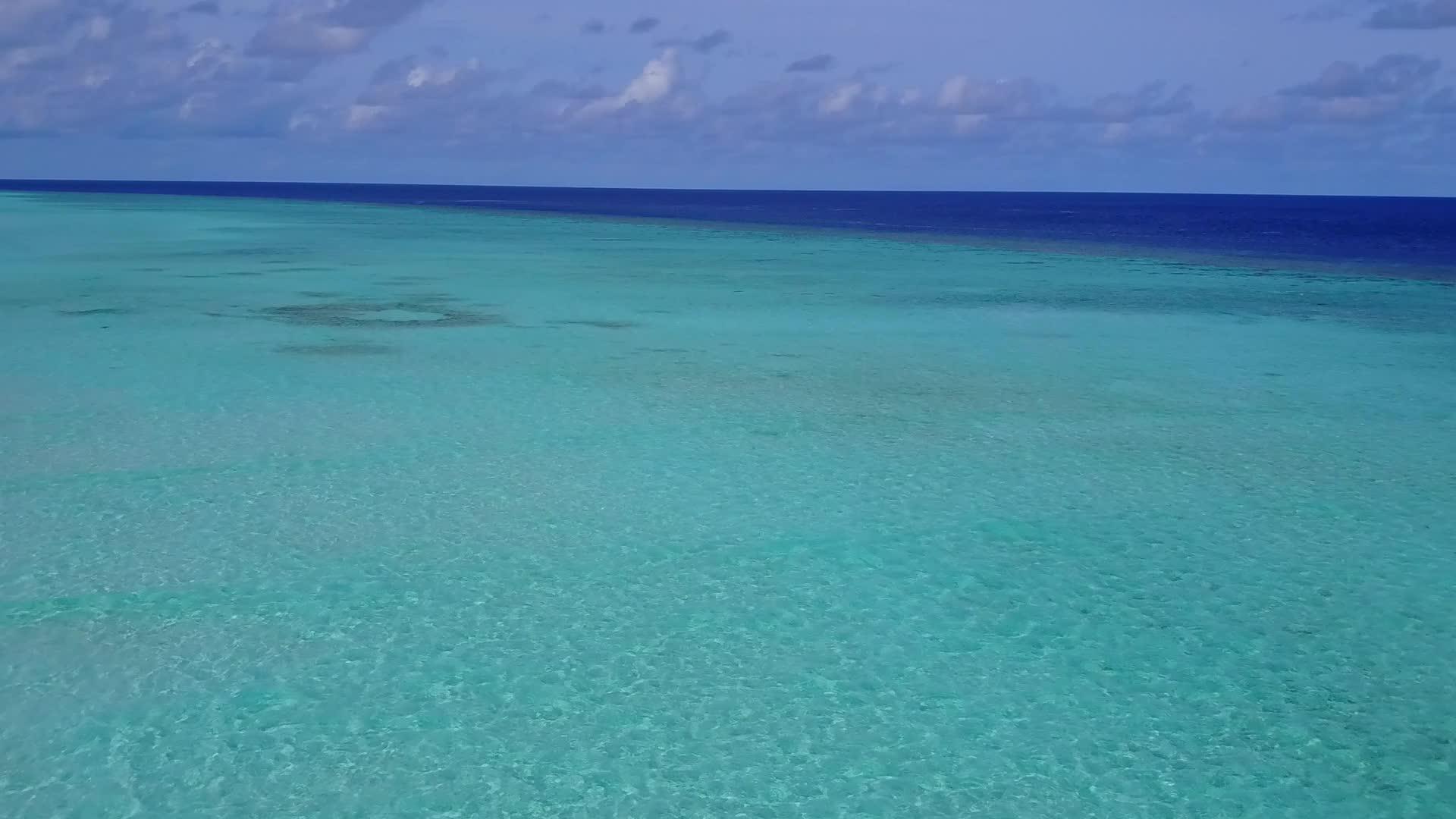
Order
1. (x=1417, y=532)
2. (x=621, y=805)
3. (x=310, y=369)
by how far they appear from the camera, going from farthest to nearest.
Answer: (x=310, y=369) < (x=1417, y=532) < (x=621, y=805)

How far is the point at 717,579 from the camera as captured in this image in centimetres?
737

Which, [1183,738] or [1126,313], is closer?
[1183,738]

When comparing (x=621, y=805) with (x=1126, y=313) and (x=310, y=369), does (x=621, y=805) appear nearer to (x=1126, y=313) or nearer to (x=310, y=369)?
(x=310, y=369)

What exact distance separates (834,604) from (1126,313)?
15.3 m

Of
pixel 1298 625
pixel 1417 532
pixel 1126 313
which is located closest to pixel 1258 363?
pixel 1126 313

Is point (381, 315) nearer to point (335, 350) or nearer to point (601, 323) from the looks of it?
point (601, 323)

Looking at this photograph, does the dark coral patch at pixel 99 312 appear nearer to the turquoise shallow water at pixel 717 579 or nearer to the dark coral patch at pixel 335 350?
the turquoise shallow water at pixel 717 579

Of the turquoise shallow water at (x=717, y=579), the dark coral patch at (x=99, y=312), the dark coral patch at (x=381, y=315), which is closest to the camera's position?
the turquoise shallow water at (x=717, y=579)

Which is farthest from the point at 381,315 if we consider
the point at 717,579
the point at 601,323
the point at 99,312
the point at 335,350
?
the point at 717,579

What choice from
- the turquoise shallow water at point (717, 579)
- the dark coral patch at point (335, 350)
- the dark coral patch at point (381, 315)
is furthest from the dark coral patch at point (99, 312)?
the dark coral patch at point (335, 350)

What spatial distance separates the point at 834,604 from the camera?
22.8 feet

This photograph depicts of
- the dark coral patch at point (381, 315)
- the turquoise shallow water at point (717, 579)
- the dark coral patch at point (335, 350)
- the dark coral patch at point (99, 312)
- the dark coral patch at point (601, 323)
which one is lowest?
the turquoise shallow water at point (717, 579)

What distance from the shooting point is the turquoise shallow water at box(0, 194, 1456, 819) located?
16.9 ft

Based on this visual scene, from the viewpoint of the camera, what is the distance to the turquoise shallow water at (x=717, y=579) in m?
5.14
